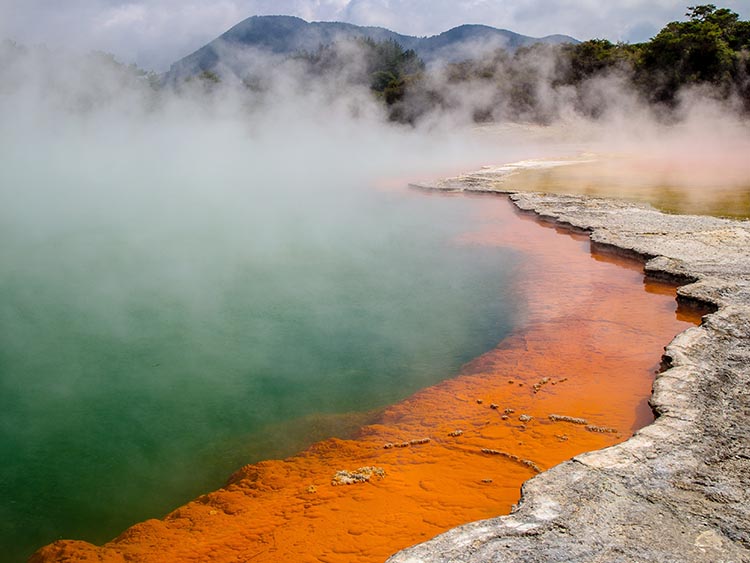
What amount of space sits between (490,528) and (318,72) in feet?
83.1

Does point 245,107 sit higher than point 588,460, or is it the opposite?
point 245,107

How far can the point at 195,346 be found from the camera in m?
3.85

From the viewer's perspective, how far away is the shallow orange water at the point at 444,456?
2061 mm

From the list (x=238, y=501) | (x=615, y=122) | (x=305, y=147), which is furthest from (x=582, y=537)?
(x=615, y=122)

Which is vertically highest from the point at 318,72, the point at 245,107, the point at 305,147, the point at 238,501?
the point at 318,72

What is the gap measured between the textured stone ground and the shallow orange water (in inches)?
12.2

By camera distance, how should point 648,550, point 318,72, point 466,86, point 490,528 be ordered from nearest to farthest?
point 648,550
point 490,528
point 466,86
point 318,72

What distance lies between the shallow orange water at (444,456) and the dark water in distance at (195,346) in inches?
8.2

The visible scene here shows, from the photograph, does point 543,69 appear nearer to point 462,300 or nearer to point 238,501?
point 462,300

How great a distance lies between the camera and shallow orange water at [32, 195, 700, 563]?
2061 millimetres

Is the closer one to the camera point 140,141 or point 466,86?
point 140,141

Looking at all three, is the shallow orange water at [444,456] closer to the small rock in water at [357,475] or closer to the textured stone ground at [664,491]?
the small rock in water at [357,475]

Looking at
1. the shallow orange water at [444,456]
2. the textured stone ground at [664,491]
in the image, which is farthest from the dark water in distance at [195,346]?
the textured stone ground at [664,491]

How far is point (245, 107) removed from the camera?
801 inches
